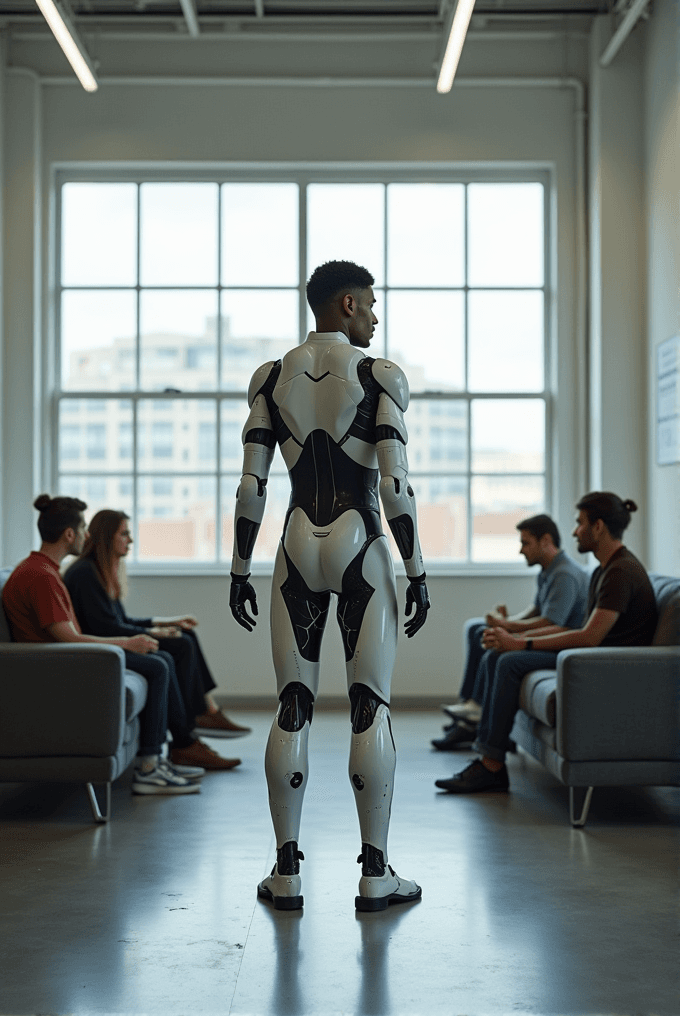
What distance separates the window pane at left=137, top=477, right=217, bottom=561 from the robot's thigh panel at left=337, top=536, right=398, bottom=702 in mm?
4216

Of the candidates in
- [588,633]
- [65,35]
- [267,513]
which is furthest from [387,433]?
[267,513]

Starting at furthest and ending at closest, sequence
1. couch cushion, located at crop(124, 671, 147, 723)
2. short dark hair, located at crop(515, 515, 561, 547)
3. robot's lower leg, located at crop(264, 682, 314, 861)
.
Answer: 1. short dark hair, located at crop(515, 515, 561, 547)
2. couch cushion, located at crop(124, 671, 147, 723)
3. robot's lower leg, located at crop(264, 682, 314, 861)

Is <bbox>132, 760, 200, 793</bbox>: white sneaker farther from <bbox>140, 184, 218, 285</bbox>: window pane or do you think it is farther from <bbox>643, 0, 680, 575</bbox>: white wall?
<bbox>140, 184, 218, 285</bbox>: window pane

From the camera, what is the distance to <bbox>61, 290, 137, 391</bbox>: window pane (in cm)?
736

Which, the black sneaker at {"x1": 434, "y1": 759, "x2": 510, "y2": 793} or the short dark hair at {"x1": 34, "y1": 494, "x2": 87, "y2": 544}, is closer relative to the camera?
the short dark hair at {"x1": 34, "y1": 494, "x2": 87, "y2": 544}

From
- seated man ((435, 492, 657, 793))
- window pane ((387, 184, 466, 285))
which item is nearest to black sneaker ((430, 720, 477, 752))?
seated man ((435, 492, 657, 793))

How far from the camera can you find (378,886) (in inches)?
122

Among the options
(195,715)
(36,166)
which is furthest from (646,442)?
(36,166)

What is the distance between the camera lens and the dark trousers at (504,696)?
15.0 feet

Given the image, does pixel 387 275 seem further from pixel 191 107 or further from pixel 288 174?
pixel 191 107

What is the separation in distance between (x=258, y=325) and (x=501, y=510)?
203 cm

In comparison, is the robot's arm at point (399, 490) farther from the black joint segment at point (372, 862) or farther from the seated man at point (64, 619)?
the seated man at point (64, 619)

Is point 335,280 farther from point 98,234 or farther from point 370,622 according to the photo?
point 98,234

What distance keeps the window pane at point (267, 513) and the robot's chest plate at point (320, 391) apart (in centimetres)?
399
